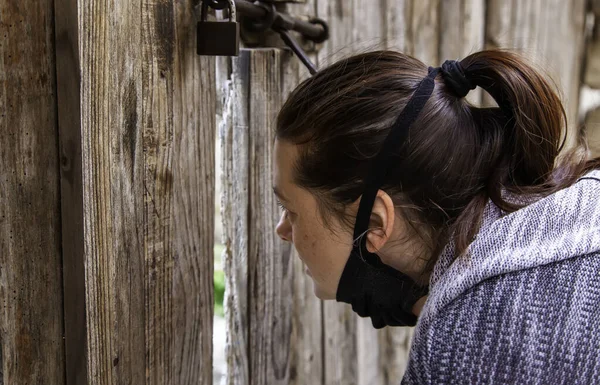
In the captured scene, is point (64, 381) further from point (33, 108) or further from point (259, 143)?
point (259, 143)

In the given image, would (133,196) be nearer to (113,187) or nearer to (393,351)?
(113,187)

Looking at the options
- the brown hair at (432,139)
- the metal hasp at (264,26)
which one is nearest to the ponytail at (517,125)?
the brown hair at (432,139)

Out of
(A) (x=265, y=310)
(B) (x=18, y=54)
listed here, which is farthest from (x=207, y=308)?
(B) (x=18, y=54)

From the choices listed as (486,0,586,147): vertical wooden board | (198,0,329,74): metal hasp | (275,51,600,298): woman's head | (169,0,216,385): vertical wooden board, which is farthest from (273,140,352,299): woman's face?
Answer: (486,0,586,147): vertical wooden board

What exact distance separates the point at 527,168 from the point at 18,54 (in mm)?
917

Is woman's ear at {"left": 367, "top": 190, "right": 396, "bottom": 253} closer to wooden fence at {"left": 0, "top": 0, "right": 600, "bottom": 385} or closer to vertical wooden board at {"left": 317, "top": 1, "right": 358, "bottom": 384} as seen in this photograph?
wooden fence at {"left": 0, "top": 0, "right": 600, "bottom": 385}

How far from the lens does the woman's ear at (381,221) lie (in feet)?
4.37

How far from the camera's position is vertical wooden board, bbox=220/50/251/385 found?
1590 mm

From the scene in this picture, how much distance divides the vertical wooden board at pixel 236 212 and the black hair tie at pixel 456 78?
426 mm

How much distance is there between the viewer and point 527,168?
4.61 feet

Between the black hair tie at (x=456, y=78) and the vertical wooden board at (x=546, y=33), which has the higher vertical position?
the vertical wooden board at (x=546, y=33)

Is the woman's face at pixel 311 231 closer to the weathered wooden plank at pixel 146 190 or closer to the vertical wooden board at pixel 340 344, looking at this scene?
the weathered wooden plank at pixel 146 190

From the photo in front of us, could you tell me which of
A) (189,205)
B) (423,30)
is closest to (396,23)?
(423,30)

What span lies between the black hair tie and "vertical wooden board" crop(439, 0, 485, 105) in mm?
667
